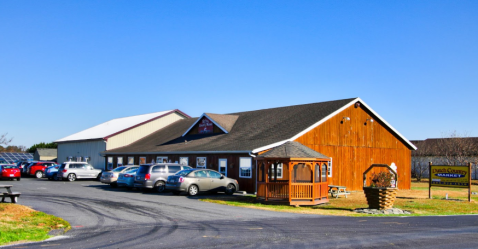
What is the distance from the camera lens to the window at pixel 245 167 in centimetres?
2677

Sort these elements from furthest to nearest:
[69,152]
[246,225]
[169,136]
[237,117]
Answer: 1. [69,152]
2. [169,136]
3. [237,117]
4. [246,225]

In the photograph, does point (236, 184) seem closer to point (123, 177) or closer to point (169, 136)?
point (123, 177)

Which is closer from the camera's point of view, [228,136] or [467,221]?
[467,221]

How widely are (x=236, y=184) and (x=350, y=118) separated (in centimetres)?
970

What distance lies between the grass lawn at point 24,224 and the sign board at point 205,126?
2064cm

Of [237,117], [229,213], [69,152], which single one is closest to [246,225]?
[229,213]

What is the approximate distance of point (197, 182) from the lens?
2422 cm

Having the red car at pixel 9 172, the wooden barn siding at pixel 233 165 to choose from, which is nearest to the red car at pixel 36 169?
the red car at pixel 9 172

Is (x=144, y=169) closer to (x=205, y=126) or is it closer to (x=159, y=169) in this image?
(x=159, y=169)

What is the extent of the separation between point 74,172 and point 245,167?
56.1 ft

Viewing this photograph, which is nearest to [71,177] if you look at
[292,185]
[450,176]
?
[292,185]

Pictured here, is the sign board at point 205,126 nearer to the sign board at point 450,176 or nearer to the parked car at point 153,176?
the parked car at point 153,176

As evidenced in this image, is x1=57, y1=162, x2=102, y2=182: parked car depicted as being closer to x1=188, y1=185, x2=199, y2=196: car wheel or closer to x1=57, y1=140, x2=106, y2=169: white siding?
x1=57, y1=140, x2=106, y2=169: white siding

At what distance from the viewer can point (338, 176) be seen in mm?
29484
